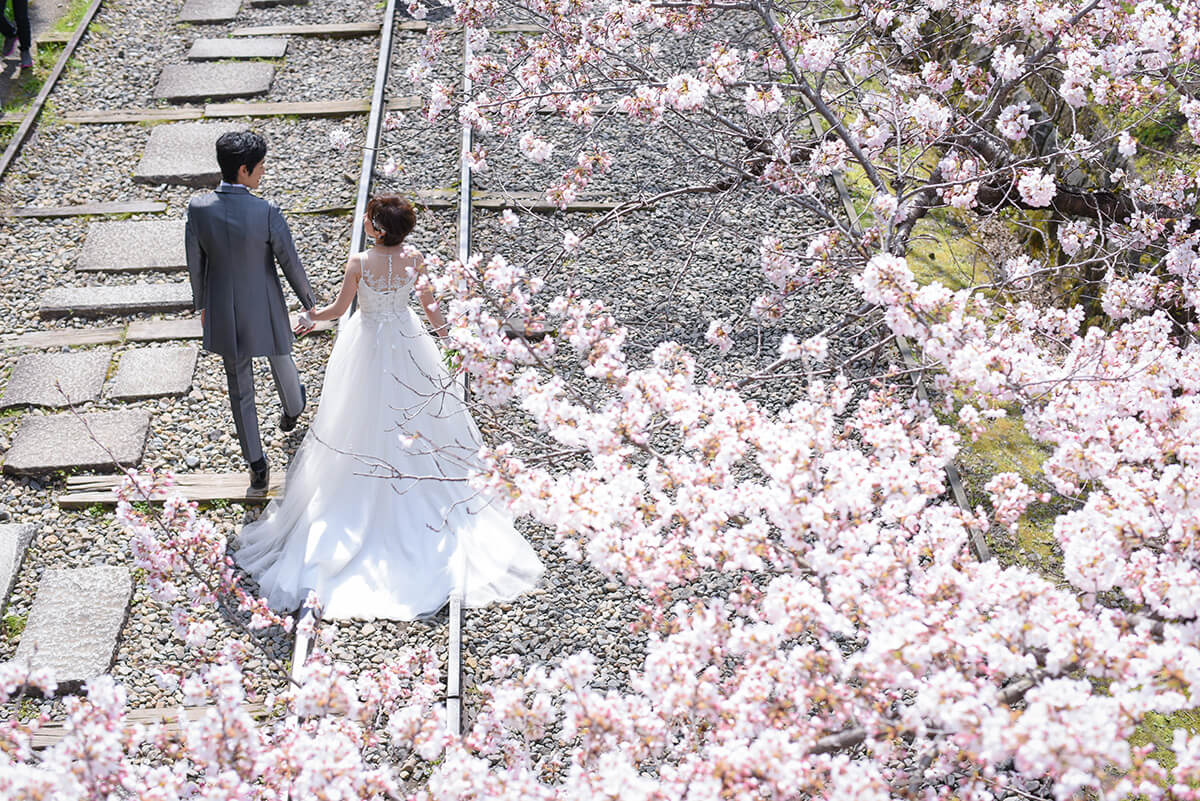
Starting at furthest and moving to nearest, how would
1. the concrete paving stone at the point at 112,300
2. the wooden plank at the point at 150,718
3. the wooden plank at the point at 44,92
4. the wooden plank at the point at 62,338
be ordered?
1. the wooden plank at the point at 44,92
2. the concrete paving stone at the point at 112,300
3. the wooden plank at the point at 62,338
4. the wooden plank at the point at 150,718

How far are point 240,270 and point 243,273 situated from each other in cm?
2

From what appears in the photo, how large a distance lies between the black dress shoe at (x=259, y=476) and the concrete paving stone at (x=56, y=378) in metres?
1.38

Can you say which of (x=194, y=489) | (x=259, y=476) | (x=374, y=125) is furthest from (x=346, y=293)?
(x=374, y=125)

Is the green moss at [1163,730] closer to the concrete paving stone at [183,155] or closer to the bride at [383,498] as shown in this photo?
the bride at [383,498]

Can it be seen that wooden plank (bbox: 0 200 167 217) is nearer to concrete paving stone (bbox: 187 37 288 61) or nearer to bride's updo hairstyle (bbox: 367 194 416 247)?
concrete paving stone (bbox: 187 37 288 61)

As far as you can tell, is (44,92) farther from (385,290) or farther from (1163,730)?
(1163,730)

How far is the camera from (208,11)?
10.2 m

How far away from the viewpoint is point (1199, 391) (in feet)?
12.7

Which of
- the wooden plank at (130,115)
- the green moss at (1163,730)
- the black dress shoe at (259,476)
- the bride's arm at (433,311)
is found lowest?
the green moss at (1163,730)

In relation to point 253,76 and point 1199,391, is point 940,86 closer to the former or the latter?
point 1199,391

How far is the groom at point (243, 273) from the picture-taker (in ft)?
15.4

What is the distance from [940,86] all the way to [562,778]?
4.64 metres

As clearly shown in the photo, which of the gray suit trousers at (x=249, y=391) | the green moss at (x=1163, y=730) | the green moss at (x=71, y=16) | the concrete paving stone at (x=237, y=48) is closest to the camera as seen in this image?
the green moss at (x=1163, y=730)

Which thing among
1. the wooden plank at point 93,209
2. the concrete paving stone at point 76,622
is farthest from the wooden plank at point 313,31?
the concrete paving stone at point 76,622
